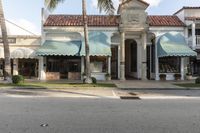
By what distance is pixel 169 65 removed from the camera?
3353 cm

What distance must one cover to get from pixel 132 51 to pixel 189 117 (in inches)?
1049

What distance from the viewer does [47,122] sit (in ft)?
30.2

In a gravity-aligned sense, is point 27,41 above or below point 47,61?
above

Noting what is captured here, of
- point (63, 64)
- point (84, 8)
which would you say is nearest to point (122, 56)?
point (63, 64)

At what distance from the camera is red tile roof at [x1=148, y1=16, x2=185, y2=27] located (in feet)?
107

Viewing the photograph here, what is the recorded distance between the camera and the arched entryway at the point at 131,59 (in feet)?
117

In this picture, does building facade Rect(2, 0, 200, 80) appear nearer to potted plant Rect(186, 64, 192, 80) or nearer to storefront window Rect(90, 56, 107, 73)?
storefront window Rect(90, 56, 107, 73)

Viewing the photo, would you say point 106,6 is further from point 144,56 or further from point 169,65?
point 169,65

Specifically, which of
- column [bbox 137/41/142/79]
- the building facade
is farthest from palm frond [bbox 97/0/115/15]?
column [bbox 137/41/142/79]

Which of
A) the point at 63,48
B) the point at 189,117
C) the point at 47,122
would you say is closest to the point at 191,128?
the point at 189,117

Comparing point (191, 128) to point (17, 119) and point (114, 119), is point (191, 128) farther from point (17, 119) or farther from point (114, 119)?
point (17, 119)

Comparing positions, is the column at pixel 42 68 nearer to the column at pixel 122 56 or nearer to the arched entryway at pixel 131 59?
the column at pixel 122 56

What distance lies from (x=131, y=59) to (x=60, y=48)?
30.7 feet

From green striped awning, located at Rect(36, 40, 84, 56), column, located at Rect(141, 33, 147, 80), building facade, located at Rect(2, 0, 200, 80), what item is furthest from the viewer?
column, located at Rect(141, 33, 147, 80)
